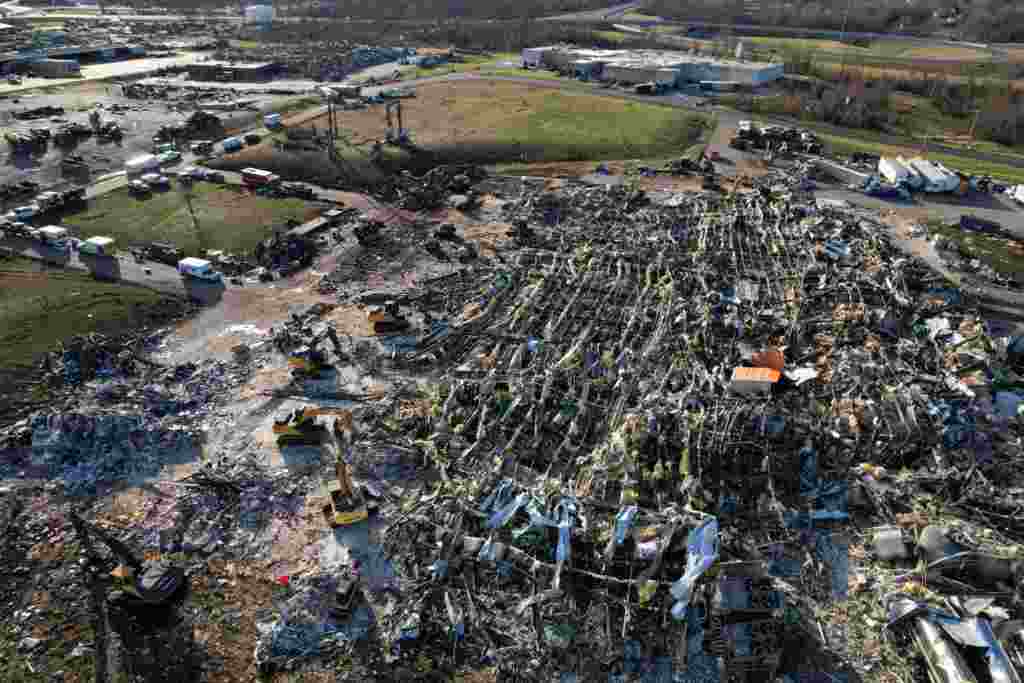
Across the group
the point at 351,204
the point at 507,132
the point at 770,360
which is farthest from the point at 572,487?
the point at 507,132

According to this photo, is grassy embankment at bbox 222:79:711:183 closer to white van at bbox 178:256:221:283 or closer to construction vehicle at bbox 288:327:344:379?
white van at bbox 178:256:221:283

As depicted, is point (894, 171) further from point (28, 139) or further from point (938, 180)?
point (28, 139)

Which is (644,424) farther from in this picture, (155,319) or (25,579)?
(155,319)

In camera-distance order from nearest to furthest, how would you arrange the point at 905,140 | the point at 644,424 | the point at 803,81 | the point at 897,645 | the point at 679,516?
1. the point at 897,645
2. the point at 679,516
3. the point at 644,424
4. the point at 905,140
5. the point at 803,81

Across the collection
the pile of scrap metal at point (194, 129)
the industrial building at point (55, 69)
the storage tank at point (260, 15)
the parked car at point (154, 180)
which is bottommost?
the parked car at point (154, 180)

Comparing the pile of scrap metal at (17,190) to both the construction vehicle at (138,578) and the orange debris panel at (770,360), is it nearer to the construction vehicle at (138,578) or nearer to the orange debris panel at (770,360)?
the construction vehicle at (138,578)

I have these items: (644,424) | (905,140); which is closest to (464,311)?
(644,424)

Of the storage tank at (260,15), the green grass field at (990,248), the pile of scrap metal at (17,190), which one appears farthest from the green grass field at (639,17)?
the pile of scrap metal at (17,190)
